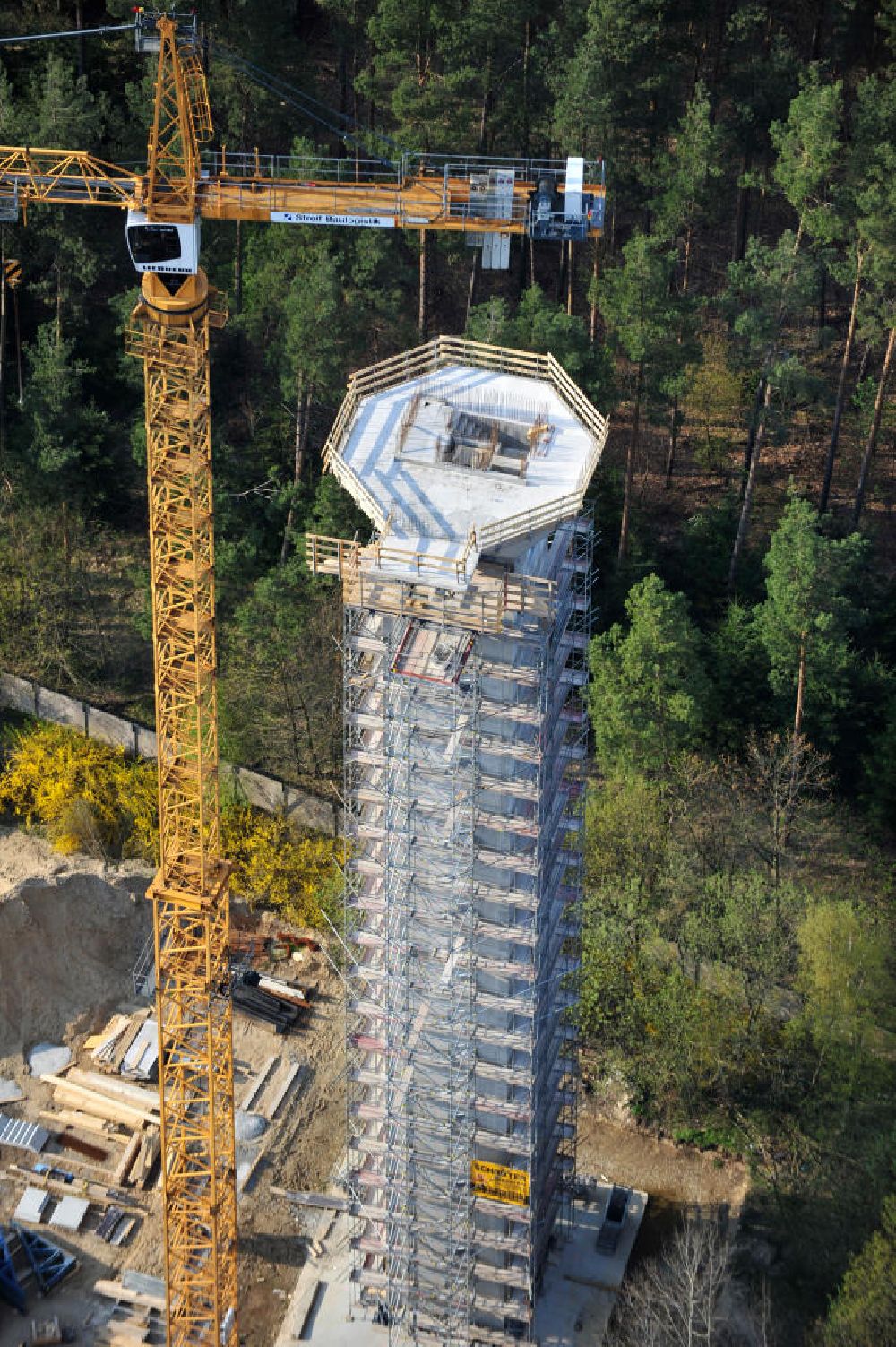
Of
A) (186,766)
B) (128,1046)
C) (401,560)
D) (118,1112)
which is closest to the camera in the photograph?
(401,560)

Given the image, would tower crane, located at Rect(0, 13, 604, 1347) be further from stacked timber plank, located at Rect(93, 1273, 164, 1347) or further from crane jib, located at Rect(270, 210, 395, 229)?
stacked timber plank, located at Rect(93, 1273, 164, 1347)

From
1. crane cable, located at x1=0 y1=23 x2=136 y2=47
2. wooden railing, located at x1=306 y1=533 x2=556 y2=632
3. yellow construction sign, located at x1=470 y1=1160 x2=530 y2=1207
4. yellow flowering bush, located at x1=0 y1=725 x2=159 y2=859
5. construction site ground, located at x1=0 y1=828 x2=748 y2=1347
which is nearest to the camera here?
wooden railing, located at x1=306 y1=533 x2=556 y2=632

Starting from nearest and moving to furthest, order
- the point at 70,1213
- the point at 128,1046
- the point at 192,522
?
the point at 192,522
the point at 70,1213
the point at 128,1046

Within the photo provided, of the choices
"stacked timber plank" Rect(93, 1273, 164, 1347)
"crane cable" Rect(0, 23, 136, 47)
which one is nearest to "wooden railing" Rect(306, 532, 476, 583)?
"crane cable" Rect(0, 23, 136, 47)

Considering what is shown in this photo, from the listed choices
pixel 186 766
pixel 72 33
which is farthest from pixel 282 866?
pixel 72 33

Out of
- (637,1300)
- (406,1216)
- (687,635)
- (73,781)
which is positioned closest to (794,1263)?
(637,1300)

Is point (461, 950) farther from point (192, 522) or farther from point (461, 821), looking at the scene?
point (192, 522)
